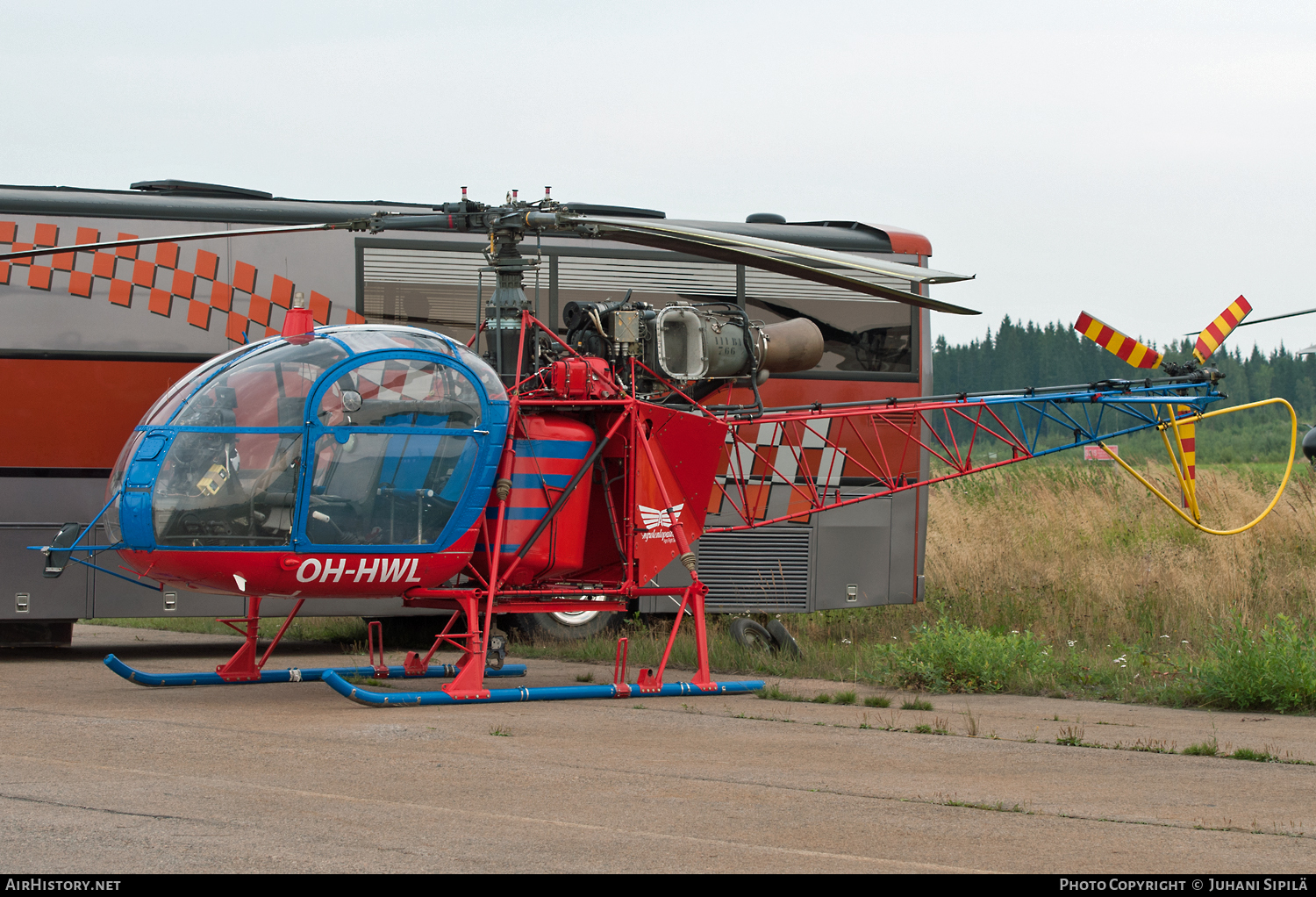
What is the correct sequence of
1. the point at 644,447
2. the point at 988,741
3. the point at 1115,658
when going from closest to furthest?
1. the point at 988,741
2. the point at 644,447
3. the point at 1115,658

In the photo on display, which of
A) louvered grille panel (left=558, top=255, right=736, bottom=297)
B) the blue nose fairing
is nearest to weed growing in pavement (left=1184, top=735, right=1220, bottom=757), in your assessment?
the blue nose fairing

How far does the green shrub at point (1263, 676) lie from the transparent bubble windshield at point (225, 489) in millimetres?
6037

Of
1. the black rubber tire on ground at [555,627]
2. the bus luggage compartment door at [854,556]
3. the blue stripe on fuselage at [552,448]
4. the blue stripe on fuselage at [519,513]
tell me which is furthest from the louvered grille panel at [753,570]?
the blue stripe on fuselage at [519,513]

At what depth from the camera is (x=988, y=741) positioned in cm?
805

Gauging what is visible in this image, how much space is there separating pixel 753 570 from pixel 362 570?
5.22 meters

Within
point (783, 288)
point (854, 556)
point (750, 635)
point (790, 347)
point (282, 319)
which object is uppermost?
point (783, 288)

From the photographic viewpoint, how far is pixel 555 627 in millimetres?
13719

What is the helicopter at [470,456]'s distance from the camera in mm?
8648

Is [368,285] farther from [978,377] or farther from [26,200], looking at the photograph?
[978,377]

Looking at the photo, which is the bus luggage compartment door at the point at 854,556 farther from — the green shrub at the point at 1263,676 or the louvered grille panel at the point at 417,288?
the green shrub at the point at 1263,676

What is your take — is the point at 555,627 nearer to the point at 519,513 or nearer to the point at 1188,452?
the point at 519,513

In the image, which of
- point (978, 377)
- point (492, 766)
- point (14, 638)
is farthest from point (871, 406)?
point (978, 377)

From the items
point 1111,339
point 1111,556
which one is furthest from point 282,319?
point 1111,556

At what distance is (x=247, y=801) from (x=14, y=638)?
25.0ft
